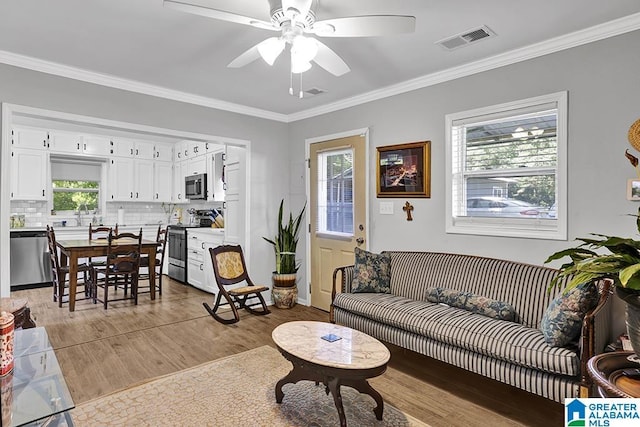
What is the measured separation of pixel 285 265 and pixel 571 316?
10.7 ft

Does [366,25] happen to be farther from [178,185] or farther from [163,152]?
[163,152]

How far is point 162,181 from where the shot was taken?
7.46 metres

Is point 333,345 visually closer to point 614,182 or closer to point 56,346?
point 614,182

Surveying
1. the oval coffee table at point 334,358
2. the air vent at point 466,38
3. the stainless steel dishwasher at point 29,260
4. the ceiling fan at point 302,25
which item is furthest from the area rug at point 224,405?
the stainless steel dishwasher at point 29,260

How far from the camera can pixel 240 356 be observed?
10.5ft

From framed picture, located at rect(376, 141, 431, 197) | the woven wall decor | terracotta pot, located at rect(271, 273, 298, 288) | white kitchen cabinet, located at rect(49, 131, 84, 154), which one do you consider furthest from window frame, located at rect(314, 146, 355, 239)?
white kitchen cabinet, located at rect(49, 131, 84, 154)

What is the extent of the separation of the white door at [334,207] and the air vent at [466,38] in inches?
58.8

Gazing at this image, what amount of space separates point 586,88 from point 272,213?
3595 mm

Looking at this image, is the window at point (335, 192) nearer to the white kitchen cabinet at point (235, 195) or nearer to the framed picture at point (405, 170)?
the framed picture at point (405, 170)

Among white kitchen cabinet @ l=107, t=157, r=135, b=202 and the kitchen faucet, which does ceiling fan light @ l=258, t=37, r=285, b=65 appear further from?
the kitchen faucet

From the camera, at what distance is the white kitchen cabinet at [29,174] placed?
592 centimetres

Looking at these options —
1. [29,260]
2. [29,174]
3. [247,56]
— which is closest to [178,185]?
[29,174]

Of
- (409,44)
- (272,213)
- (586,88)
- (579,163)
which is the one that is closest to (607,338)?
(579,163)

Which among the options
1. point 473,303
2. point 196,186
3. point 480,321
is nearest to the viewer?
point 480,321
